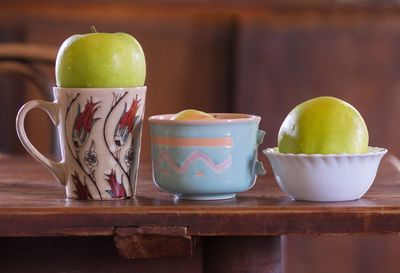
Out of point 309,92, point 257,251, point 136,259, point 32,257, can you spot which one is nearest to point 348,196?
point 257,251

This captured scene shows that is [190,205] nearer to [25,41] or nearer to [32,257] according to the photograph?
[32,257]

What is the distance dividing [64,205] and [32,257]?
0.26ft

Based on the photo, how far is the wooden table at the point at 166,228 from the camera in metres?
0.90

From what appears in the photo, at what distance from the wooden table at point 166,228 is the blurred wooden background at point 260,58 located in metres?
1.48

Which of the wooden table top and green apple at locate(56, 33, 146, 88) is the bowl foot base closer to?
the wooden table top

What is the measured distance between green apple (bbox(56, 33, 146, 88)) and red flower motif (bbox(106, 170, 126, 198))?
0.10 m

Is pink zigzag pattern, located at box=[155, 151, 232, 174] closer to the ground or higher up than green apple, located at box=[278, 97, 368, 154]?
closer to the ground

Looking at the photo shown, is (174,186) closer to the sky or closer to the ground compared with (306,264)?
closer to the sky

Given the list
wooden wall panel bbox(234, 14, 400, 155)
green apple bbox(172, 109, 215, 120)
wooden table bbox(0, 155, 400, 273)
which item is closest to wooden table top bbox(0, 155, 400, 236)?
wooden table bbox(0, 155, 400, 273)

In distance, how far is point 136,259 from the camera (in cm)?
97

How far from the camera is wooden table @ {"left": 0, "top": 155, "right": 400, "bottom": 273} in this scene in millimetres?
903

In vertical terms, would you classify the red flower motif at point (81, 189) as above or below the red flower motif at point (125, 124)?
below

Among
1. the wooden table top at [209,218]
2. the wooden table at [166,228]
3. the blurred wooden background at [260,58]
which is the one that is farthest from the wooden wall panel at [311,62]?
the wooden table top at [209,218]

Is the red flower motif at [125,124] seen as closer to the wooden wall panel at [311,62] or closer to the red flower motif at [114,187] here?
the red flower motif at [114,187]
